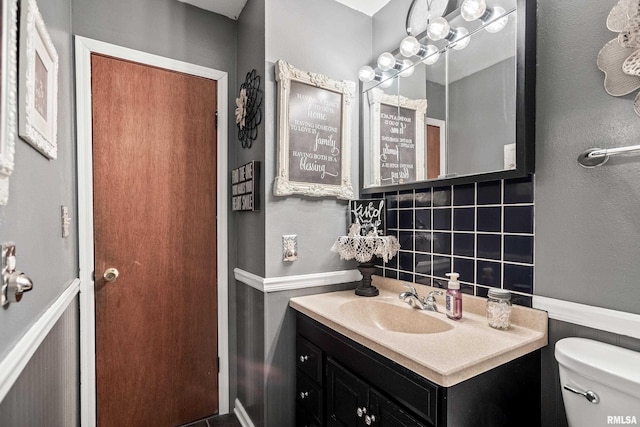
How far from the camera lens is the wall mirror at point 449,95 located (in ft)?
3.94

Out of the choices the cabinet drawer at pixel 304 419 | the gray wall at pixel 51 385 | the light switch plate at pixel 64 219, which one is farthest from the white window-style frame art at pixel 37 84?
the cabinet drawer at pixel 304 419

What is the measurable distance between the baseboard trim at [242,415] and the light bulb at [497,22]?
2.20m

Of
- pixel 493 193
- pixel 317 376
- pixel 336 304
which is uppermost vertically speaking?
pixel 493 193

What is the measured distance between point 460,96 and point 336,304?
1081 millimetres

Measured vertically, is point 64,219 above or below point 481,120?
below

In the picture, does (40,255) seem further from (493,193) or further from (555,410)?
(555,410)

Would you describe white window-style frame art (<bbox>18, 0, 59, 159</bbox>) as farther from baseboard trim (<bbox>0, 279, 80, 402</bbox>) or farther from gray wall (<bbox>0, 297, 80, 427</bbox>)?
gray wall (<bbox>0, 297, 80, 427</bbox>)

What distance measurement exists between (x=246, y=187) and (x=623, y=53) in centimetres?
154

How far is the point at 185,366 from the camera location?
1898mm

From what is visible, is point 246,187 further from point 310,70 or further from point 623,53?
point 623,53

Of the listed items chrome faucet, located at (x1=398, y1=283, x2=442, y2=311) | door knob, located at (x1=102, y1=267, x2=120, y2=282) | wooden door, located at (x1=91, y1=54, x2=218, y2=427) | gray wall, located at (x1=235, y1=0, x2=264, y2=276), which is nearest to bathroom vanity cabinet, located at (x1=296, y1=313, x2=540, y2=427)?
chrome faucet, located at (x1=398, y1=283, x2=442, y2=311)

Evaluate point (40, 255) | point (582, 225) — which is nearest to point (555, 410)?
point (582, 225)

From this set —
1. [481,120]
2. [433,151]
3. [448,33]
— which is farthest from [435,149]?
[448,33]

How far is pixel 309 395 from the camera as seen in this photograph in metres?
1.52
